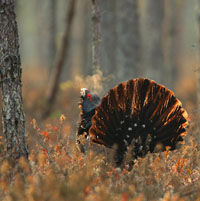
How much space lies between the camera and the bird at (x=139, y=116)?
4.43m

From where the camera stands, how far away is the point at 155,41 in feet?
48.8

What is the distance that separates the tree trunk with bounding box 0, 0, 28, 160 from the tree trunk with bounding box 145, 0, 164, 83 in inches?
405

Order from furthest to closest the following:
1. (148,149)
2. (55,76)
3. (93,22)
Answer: (55,76) < (93,22) < (148,149)

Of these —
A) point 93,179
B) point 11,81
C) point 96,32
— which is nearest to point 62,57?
point 96,32

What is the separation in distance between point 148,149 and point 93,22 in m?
3.38

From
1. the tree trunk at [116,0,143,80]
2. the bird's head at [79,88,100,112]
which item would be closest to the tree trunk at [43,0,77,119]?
the tree trunk at [116,0,143,80]

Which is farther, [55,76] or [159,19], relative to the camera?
[159,19]

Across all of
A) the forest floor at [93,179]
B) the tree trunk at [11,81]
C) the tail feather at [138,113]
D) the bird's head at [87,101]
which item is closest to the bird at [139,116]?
the tail feather at [138,113]

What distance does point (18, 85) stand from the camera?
14.8 ft

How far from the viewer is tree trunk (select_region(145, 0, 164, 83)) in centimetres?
1448

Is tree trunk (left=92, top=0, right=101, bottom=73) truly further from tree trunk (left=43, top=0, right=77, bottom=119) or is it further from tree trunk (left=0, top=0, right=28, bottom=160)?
tree trunk (left=43, top=0, right=77, bottom=119)

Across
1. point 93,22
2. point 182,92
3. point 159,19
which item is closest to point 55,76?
point 93,22

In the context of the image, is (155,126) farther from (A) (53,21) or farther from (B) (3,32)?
(A) (53,21)

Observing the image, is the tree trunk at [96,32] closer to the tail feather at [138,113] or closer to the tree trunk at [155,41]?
the tail feather at [138,113]
